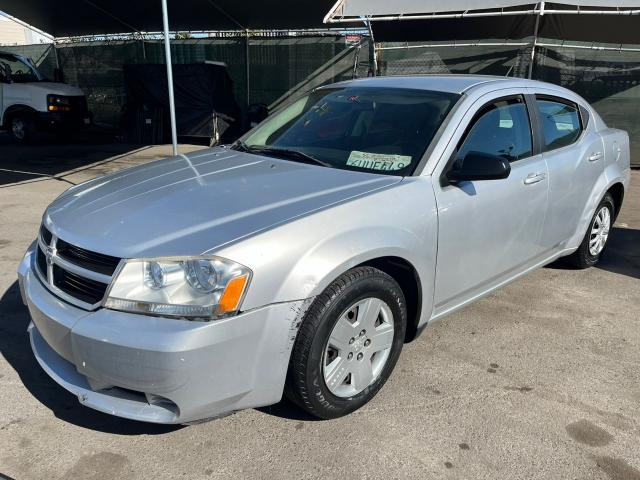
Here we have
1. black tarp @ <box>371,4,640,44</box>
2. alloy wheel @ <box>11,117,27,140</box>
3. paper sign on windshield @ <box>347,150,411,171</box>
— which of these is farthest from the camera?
alloy wheel @ <box>11,117,27,140</box>

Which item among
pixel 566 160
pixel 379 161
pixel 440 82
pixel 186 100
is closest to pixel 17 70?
pixel 186 100

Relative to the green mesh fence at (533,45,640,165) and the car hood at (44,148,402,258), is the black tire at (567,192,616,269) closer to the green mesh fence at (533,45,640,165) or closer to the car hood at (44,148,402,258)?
the car hood at (44,148,402,258)

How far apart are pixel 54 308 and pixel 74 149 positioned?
37.1 feet

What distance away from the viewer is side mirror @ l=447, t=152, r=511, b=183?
2.92 metres

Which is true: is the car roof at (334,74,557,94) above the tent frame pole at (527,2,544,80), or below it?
below

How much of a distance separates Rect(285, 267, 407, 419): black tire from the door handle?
133 cm

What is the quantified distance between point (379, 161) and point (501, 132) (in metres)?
1.00

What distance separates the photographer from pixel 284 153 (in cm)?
343

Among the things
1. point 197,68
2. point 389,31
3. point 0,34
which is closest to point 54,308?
point 389,31

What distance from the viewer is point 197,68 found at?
41.7ft

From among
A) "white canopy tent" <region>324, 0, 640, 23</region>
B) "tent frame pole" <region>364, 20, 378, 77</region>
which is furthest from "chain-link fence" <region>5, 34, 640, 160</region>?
"white canopy tent" <region>324, 0, 640, 23</region>

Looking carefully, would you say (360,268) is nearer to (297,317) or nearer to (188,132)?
(297,317)

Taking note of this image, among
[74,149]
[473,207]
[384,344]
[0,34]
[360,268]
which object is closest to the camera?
[360,268]

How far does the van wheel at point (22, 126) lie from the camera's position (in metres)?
13.0
